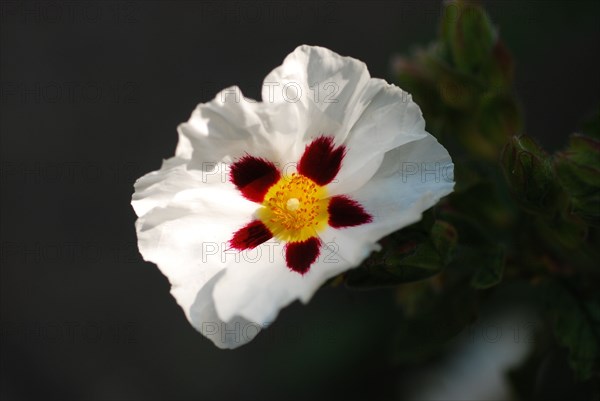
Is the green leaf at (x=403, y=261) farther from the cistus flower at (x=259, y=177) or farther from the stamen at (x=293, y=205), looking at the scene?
the stamen at (x=293, y=205)

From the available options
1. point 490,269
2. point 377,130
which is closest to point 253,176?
point 377,130

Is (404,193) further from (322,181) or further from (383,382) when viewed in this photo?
(383,382)

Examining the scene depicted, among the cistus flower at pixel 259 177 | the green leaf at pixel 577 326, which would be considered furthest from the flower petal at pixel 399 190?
the green leaf at pixel 577 326

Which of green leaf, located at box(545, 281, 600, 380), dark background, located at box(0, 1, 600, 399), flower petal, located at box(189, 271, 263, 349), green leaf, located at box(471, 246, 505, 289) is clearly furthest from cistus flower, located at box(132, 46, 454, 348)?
dark background, located at box(0, 1, 600, 399)

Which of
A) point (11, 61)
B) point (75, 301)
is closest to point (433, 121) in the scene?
point (75, 301)

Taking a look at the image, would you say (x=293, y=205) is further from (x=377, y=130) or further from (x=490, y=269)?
(x=490, y=269)

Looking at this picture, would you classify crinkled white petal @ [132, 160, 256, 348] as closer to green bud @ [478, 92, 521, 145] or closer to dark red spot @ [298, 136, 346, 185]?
dark red spot @ [298, 136, 346, 185]
